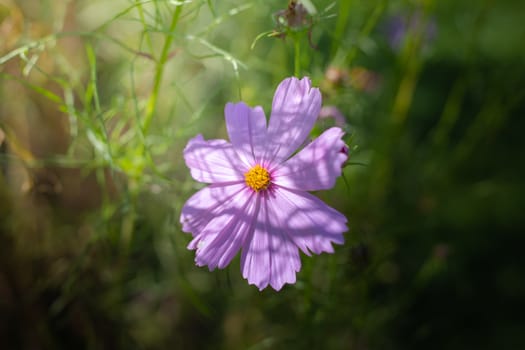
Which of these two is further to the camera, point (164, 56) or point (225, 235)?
point (164, 56)

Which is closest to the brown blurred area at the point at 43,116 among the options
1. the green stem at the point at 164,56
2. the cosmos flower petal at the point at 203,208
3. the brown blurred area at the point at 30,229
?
the brown blurred area at the point at 30,229

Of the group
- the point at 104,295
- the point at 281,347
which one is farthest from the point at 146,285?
the point at 281,347

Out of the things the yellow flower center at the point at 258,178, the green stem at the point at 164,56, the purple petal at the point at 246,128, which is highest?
the green stem at the point at 164,56

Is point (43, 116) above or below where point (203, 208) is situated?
above

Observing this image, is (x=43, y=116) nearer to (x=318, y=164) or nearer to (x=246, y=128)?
(x=246, y=128)

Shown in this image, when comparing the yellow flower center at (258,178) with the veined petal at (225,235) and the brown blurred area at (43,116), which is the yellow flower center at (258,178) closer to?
the veined petal at (225,235)

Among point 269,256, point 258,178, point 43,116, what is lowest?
point 269,256

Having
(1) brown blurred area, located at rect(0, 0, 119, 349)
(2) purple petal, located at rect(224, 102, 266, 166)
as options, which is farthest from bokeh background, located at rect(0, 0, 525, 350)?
(2) purple petal, located at rect(224, 102, 266, 166)

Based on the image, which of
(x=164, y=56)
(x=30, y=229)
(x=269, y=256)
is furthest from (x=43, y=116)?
(x=269, y=256)
